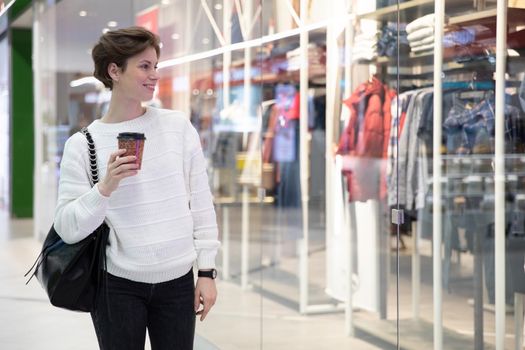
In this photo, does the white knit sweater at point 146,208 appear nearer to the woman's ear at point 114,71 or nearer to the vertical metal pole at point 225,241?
the woman's ear at point 114,71

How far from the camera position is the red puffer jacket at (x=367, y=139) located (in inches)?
171

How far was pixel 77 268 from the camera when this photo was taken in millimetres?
2037

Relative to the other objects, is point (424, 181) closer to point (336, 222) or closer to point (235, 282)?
point (336, 222)

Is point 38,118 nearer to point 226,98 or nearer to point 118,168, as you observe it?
point 226,98

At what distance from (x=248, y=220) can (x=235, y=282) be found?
1.78ft

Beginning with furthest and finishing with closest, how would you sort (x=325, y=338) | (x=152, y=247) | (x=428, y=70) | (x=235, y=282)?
(x=235, y=282) < (x=325, y=338) < (x=428, y=70) < (x=152, y=247)

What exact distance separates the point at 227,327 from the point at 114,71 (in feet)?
9.01

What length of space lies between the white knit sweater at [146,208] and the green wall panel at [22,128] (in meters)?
11.9

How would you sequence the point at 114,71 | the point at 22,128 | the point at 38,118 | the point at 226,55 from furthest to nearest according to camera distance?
1. the point at 22,128
2. the point at 38,118
3. the point at 226,55
4. the point at 114,71

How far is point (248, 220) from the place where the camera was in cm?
596

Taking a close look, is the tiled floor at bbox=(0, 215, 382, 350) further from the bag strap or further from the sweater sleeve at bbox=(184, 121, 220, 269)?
the bag strap

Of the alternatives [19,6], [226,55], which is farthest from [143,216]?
[19,6]

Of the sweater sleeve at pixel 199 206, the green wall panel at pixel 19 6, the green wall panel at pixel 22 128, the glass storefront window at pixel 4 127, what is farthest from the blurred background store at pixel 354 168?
the glass storefront window at pixel 4 127

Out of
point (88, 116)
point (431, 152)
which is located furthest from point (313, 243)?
point (88, 116)
